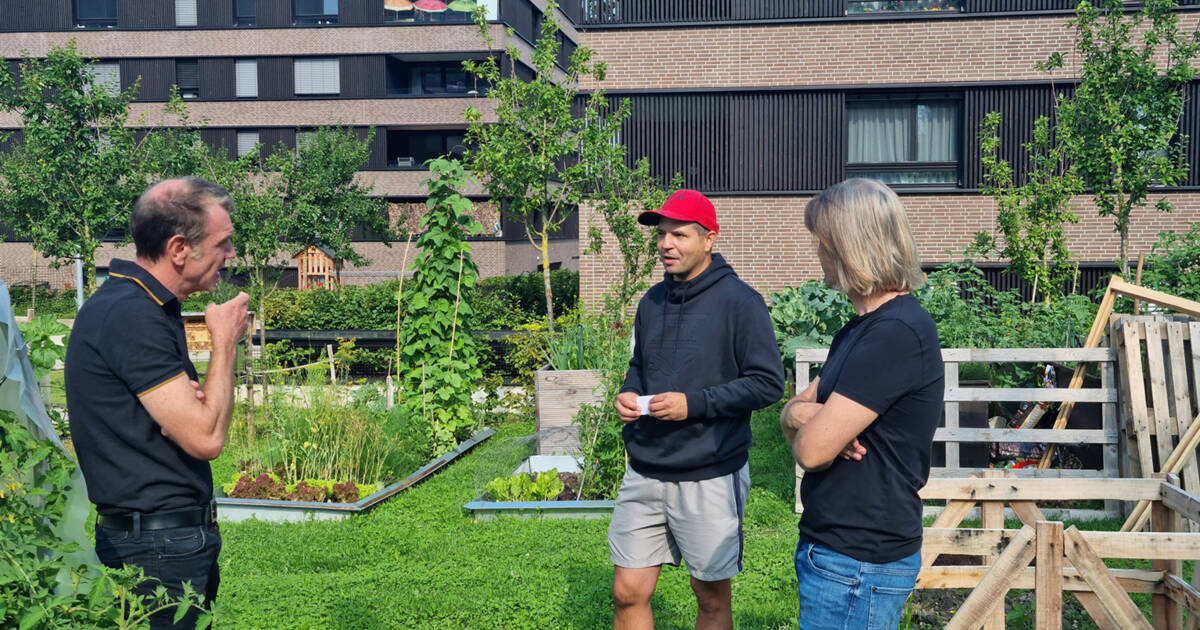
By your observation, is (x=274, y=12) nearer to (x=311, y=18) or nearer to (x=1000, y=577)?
(x=311, y=18)

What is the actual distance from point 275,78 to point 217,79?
8.87ft

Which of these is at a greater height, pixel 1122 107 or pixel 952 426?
pixel 1122 107

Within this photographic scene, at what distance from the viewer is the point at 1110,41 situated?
14.4 m

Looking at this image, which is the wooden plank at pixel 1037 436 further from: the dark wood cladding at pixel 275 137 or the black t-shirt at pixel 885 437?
the dark wood cladding at pixel 275 137

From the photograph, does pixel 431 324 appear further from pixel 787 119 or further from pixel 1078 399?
pixel 787 119

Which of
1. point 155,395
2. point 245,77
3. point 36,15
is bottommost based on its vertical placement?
point 155,395

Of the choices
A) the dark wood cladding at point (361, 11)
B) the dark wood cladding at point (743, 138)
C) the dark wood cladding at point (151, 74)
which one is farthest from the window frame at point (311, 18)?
the dark wood cladding at point (743, 138)

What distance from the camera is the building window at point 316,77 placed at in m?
45.4

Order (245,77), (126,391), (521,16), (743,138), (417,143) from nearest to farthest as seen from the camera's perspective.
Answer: (126,391) → (743,138) → (245,77) → (417,143) → (521,16)

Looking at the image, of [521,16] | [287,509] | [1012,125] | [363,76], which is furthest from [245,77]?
[287,509]

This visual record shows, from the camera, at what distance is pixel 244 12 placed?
46.0 m

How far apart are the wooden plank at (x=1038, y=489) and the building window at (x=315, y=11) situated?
4571cm

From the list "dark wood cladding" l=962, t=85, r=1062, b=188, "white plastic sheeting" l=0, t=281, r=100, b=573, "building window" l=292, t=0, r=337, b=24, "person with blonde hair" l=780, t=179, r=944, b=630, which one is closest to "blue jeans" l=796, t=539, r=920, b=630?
"person with blonde hair" l=780, t=179, r=944, b=630

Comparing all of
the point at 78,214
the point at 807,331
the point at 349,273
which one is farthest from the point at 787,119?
the point at 349,273
